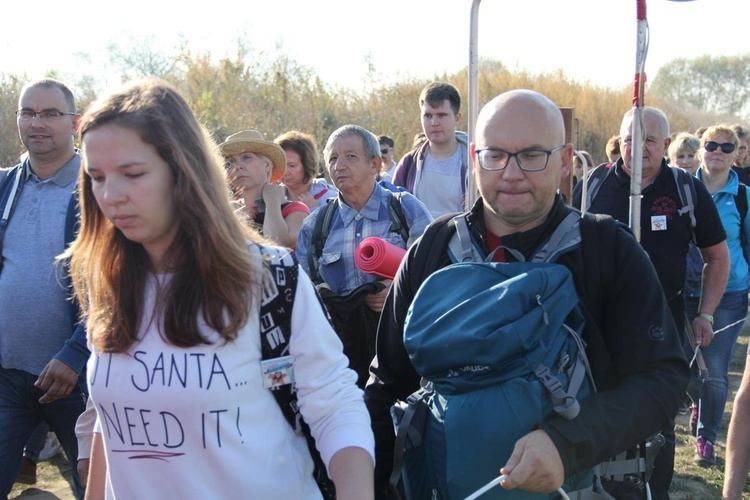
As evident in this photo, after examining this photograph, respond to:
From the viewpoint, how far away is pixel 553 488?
2.06m

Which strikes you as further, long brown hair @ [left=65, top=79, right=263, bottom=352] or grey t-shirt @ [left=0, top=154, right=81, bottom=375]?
grey t-shirt @ [left=0, top=154, right=81, bottom=375]

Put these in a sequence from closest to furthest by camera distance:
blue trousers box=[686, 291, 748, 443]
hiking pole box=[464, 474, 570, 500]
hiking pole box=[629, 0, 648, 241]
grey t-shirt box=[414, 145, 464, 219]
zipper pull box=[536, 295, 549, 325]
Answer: hiking pole box=[464, 474, 570, 500] → zipper pull box=[536, 295, 549, 325] → hiking pole box=[629, 0, 648, 241] → blue trousers box=[686, 291, 748, 443] → grey t-shirt box=[414, 145, 464, 219]

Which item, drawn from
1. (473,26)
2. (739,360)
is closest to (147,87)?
(473,26)

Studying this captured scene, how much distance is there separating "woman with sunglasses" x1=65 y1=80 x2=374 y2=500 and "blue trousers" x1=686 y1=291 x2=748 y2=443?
430 cm

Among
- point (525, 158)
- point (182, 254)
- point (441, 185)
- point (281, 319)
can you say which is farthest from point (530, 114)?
point (441, 185)

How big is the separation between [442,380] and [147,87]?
3.70 feet

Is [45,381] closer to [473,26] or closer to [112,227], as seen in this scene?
[112,227]

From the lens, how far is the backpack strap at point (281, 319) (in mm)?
1963

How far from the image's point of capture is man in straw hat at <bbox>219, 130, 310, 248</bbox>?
4.90 metres

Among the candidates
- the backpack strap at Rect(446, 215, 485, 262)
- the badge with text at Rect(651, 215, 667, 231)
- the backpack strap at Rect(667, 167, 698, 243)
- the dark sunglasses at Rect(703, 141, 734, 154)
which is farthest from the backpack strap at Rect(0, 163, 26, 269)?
the dark sunglasses at Rect(703, 141, 734, 154)

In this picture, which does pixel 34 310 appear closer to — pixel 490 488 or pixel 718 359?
pixel 490 488

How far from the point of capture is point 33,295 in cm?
382

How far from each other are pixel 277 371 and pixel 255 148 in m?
3.33

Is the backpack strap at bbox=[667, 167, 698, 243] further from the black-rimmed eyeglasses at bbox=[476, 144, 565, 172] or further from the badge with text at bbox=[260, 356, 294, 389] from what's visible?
the badge with text at bbox=[260, 356, 294, 389]
